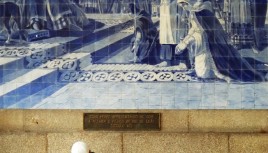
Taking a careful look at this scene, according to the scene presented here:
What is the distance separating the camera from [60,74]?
4.77m

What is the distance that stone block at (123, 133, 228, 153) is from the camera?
15.2 feet

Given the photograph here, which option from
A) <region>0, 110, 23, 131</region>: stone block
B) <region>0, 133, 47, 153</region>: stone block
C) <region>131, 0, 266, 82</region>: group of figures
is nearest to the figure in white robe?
<region>131, 0, 266, 82</region>: group of figures

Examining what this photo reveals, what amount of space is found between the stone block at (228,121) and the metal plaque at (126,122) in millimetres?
426

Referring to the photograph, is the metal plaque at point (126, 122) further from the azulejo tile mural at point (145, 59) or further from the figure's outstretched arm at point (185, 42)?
the figure's outstretched arm at point (185, 42)

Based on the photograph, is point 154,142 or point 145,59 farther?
point 145,59

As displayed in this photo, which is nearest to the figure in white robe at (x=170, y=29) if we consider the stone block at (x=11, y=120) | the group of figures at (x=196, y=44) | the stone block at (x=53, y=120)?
the group of figures at (x=196, y=44)

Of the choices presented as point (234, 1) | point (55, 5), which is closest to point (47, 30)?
point (55, 5)

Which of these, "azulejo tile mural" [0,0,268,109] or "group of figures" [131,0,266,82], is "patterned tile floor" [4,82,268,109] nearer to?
"azulejo tile mural" [0,0,268,109]

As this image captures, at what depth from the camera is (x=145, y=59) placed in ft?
15.6

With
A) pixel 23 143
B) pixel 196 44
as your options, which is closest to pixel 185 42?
pixel 196 44

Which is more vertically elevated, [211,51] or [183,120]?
[211,51]

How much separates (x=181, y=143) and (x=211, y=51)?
3.57 feet

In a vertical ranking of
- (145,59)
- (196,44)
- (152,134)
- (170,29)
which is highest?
(170,29)

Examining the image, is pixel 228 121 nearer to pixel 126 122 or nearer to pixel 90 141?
pixel 126 122
